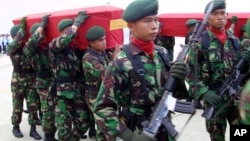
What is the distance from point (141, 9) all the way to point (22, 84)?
323cm

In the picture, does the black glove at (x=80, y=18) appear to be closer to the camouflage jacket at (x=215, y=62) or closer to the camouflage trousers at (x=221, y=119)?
the camouflage jacket at (x=215, y=62)

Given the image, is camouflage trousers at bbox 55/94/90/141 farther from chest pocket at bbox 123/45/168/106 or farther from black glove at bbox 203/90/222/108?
chest pocket at bbox 123/45/168/106

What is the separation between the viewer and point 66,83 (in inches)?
161

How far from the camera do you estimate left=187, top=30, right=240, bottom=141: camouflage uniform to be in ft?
10.4

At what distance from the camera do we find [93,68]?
378 cm

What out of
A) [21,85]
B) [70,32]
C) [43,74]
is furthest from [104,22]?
[21,85]

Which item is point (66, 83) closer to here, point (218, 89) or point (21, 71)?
point (21, 71)

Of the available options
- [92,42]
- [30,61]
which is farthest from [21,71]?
[92,42]

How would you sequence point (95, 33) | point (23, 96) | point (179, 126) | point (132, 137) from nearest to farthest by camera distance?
point (132, 137) → point (95, 33) → point (23, 96) → point (179, 126)

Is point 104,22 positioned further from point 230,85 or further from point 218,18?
point 230,85

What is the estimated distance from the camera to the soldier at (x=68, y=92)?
4031 mm

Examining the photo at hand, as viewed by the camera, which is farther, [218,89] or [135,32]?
[218,89]

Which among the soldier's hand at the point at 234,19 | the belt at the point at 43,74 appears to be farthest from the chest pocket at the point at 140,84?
the belt at the point at 43,74

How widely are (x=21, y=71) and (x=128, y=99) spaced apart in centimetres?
306
